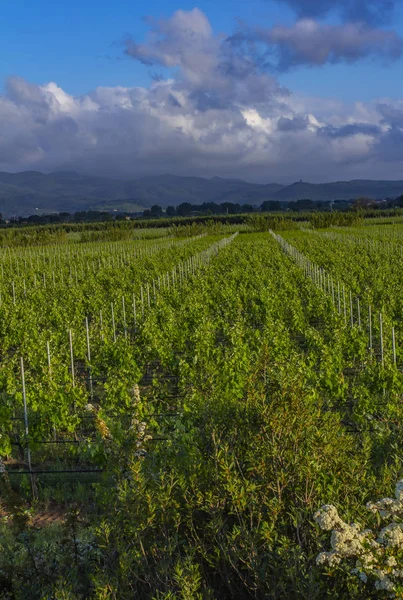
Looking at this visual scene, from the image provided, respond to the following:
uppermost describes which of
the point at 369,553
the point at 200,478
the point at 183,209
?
the point at 183,209

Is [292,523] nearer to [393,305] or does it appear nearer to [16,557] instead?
[16,557]

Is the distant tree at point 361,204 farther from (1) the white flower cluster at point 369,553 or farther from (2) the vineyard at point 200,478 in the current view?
(1) the white flower cluster at point 369,553

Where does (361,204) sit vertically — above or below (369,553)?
above

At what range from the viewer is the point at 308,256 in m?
26.4

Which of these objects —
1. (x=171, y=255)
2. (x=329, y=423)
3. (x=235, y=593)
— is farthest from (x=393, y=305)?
(x=171, y=255)

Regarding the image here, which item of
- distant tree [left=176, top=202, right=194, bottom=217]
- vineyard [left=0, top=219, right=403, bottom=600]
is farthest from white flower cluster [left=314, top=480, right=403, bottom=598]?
distant tree [left=176, top=202, right=194, bottom=217]

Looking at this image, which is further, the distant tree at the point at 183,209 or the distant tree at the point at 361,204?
the distant tree at the point at 183,209

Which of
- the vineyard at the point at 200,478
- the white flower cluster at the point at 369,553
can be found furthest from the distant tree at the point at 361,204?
the white flower cluster at the point at 369,553

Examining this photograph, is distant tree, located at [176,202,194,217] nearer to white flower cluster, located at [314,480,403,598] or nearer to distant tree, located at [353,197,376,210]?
distant tree, located at [353,197,376,210]

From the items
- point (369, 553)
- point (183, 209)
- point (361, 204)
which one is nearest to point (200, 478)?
point (369, 553)

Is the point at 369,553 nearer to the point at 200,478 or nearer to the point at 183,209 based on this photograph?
the point at 200,478

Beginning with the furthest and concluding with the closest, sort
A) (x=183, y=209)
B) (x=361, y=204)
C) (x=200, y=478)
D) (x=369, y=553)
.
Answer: (x=183, y=209) < (x=361, y=204) < (x=200, y=478) < (x=369, y=553)

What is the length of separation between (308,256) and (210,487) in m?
23.0

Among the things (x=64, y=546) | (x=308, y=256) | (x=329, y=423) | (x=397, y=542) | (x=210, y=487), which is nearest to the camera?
(x=397, y=542)
